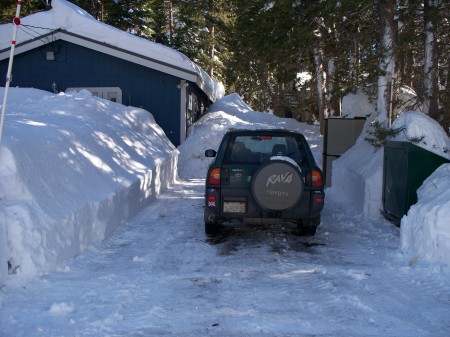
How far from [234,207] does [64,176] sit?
2.47 metres

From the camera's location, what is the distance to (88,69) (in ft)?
64.6

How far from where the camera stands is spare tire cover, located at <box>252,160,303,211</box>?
654cm

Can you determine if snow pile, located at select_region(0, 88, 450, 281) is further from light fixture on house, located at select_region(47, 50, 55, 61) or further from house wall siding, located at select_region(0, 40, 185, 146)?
light fixture on house, located at select_region(47, 50, 55, 61)

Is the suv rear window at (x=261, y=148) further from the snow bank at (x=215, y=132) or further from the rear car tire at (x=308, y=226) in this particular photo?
the snow bank at (x=215, y=132)

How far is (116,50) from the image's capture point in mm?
19141

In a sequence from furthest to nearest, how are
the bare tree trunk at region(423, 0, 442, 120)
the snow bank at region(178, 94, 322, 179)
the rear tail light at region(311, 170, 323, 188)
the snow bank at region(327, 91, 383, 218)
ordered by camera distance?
the snow bank at region(178, 94, 322, 179), the bare tree trunk at region(423, 0, 442, 120), the snow bank at region(327, 91, 383, 218), the rear tail light at region(311, 170, 323, 188)

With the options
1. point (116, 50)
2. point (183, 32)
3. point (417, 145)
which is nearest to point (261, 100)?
point (183, 32)

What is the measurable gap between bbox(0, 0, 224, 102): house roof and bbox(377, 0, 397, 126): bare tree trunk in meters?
9.32

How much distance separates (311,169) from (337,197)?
204 inches

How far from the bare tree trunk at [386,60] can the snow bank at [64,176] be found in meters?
5.45

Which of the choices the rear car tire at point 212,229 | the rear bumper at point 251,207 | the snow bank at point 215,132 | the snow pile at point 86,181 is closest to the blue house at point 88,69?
the snow bank at point 215,132

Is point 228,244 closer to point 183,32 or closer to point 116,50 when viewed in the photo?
point 116,50

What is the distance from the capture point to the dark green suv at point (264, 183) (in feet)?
21.7

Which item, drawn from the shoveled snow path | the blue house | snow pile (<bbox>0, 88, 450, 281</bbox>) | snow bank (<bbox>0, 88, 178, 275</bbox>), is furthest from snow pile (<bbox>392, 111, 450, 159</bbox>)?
the blue house
